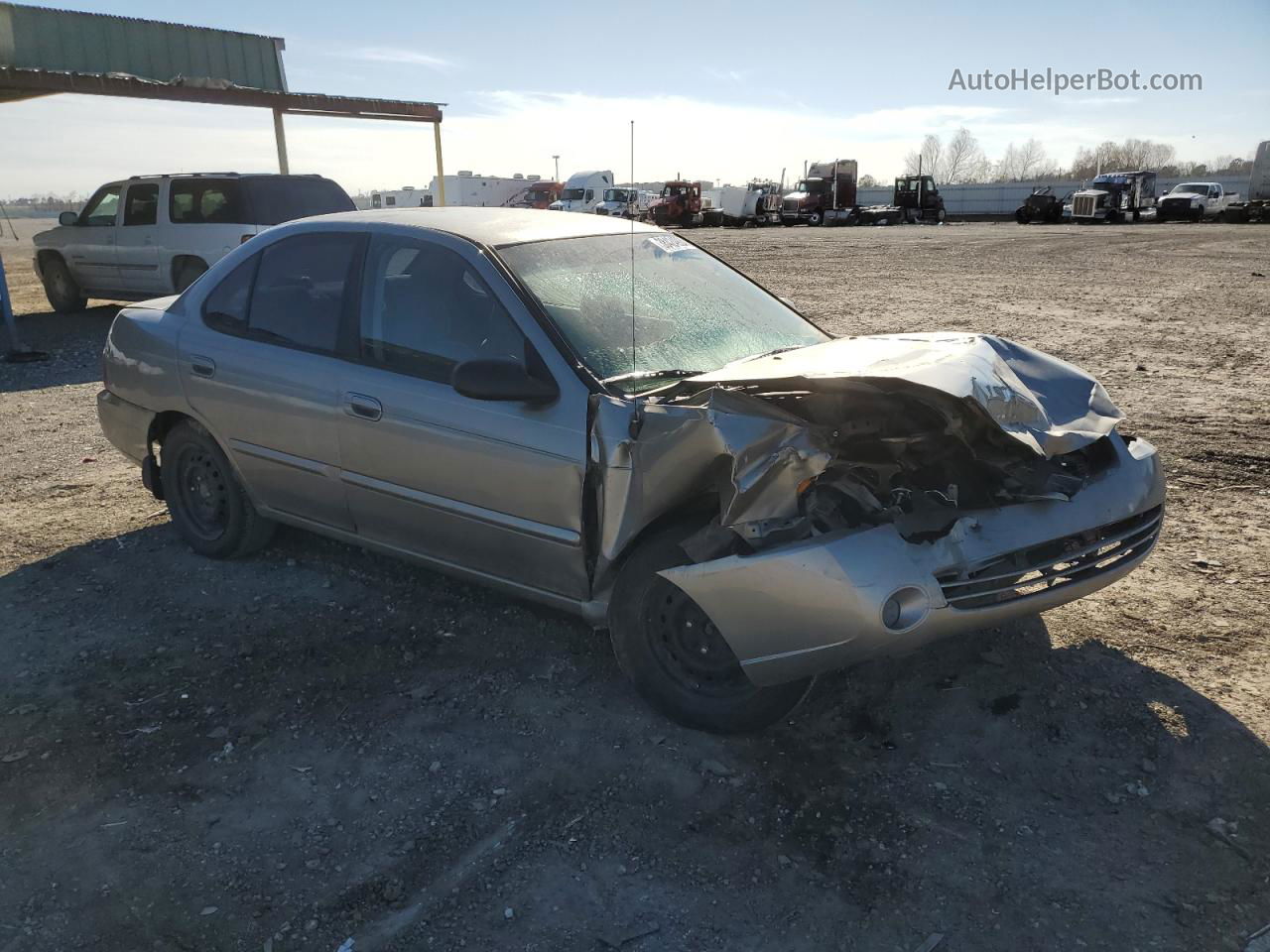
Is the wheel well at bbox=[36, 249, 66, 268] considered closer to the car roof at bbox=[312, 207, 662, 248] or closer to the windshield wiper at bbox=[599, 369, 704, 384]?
the car roof at bbox=[312, 207, 662, 248]

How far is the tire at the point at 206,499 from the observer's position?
15.3 feet

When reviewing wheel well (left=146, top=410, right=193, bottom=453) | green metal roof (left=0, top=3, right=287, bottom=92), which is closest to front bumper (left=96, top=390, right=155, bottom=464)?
wheel well (left=146, top=410, right=193, bottom=453)

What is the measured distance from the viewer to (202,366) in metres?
4.46

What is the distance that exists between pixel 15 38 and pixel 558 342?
15.9 m

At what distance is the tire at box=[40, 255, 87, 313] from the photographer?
13666 mm

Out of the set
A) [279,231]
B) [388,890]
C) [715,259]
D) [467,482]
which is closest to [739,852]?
[388,890]

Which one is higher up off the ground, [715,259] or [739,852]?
[715,259]

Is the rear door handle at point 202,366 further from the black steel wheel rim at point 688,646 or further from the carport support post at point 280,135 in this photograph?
the carport support post at point 280,135

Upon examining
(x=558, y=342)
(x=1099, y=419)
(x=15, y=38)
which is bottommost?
(x=1099, y=419)

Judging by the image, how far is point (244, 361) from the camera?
4305 millimetres

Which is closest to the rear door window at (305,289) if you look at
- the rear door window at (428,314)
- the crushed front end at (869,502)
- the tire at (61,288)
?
the rear door window at (428,314)

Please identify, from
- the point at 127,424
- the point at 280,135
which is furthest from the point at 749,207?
the point at 127,424

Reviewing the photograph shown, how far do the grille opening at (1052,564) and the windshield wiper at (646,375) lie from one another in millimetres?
1212

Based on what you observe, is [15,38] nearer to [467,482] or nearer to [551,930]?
[467,482]
